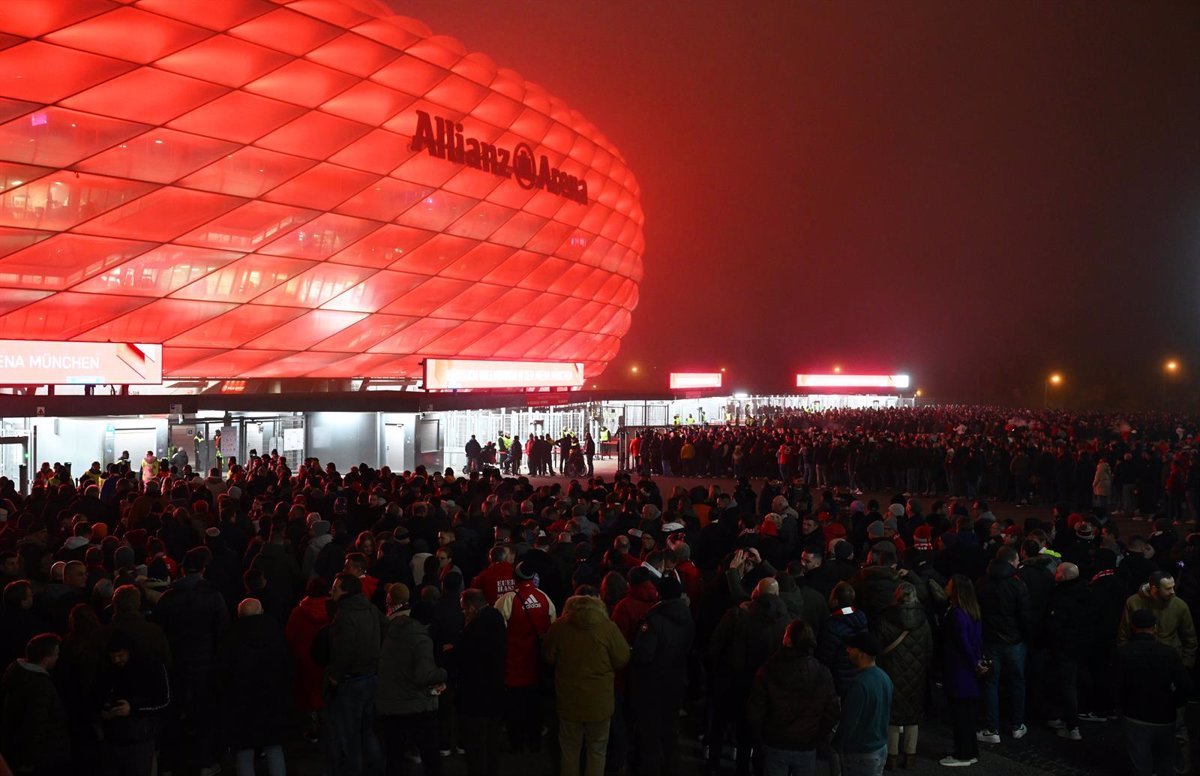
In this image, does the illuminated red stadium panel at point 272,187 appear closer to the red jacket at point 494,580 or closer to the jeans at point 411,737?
the red jacket at point 494,580

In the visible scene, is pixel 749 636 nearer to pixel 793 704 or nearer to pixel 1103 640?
pixel 793 704

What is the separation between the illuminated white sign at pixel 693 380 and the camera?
7388 centimetres

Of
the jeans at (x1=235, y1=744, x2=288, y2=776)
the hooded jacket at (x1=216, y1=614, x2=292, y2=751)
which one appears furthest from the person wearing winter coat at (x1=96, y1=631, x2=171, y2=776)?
the jeans at (x1=235, y1=744, x2=288, y2=776)

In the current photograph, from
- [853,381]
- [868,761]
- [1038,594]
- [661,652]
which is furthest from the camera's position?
[853,381]

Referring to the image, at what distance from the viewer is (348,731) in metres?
6.93

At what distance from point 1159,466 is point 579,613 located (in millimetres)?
19645

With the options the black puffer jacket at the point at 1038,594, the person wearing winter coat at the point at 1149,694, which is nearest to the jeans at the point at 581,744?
the person wearing winter coat at the point at 1149,694

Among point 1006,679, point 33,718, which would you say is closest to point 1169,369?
point 1006,679

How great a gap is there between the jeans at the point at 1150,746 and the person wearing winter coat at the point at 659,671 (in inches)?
126

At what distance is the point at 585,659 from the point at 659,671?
2.34ft

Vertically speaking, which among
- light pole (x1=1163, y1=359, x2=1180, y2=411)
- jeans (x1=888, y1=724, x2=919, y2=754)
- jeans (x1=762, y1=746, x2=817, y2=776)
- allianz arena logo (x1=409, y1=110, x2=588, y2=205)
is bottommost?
jeans (x1=888, y1=724, x2=919, y2=754)

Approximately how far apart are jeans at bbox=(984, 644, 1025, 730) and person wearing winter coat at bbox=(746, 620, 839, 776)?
10.3ft

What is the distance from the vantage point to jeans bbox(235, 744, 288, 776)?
6.90 metres

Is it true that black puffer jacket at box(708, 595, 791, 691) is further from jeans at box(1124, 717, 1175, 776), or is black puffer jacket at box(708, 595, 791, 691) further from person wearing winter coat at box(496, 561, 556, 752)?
jeans at box(1124, 717, 1175, 776)
